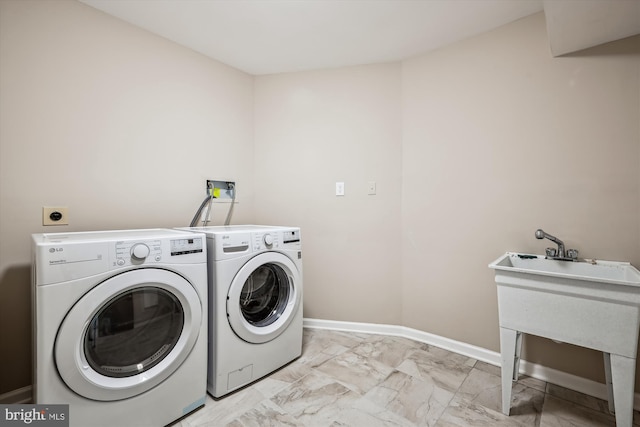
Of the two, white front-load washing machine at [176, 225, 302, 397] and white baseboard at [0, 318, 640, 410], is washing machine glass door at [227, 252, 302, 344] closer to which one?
white front-load washing machine at [176, 225, 302, 397]

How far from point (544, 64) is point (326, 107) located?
4.67ft

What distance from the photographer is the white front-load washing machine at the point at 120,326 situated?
1018 mm

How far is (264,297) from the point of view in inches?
70.8

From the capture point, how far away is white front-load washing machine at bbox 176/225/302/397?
4.83 ft

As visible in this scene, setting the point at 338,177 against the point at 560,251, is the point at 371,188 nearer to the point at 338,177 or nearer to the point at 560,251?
the point at 338,177

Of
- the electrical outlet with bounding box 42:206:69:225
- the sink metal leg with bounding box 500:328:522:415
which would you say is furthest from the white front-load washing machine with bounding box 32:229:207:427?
the sink metal leg with bounding box 500:328:522:415

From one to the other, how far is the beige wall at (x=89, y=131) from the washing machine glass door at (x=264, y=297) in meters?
0.77

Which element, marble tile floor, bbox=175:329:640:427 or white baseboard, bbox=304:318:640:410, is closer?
marble tile floor, bbox=175:329:640:427

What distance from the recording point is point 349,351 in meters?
2.00

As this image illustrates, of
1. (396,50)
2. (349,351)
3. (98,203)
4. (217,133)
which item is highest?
(396,50)

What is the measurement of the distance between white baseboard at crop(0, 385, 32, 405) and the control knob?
→ 1050 mm

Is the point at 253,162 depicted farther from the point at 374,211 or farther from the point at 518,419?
the point at 518,419

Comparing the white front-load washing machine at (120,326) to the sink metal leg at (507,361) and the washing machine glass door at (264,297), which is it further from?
the sink metal leg at (507,361)

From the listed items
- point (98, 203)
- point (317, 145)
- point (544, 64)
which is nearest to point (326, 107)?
point (317, 145)
